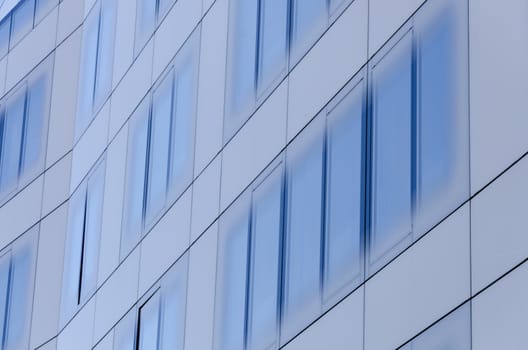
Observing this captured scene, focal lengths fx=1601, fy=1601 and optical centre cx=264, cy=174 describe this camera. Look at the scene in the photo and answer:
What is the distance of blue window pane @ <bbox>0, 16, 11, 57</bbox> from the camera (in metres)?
44.8

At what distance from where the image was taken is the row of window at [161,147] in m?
29.1

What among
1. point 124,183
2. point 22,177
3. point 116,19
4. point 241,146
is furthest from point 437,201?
point 22,177

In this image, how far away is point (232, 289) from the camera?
83.0 ft

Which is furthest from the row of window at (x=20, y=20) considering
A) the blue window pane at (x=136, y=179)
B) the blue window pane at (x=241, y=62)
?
the blue window pane at (x=241, y=62)

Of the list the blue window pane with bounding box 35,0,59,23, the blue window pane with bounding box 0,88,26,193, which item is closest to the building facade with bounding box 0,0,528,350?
the blue window pane with bounding box 0,88,26,193

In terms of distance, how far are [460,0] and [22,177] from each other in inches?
941

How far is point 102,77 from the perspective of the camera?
119ft

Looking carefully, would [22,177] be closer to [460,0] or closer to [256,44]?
[256,44]

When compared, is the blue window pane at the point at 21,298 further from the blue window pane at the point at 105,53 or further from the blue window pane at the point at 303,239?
the blue window pane at the point at 303,239

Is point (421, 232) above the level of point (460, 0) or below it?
below

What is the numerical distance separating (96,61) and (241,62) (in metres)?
11.1

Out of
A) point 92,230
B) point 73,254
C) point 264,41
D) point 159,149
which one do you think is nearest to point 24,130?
point 73,254

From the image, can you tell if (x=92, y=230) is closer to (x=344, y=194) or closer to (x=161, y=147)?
(x=161, y=147)

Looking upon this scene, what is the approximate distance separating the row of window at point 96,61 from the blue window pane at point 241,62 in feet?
28.3
